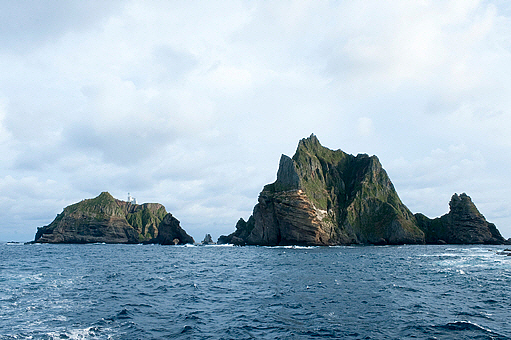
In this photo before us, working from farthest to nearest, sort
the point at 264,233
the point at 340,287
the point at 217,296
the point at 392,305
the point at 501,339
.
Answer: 1. the point at 264,233
2. the point at 340,287
3. the point at 217,296
4. the point at 392,305
5. the point at 501,339

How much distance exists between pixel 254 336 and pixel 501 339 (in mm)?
16146

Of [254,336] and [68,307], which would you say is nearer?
[254,336]

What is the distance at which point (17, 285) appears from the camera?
136ft

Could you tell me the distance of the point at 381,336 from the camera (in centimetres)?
2170

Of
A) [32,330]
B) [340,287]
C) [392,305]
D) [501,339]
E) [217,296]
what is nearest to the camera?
[501,339]

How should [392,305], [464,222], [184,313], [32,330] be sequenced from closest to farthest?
1. [32,330]
2. [184,313]
3. [392,305]
4. [464,222]

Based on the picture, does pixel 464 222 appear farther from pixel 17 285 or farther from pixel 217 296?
pixel 17 285

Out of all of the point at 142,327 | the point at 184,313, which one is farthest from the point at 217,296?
the point at 142,327

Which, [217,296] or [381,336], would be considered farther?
[217,296]

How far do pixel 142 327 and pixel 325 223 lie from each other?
568 feet

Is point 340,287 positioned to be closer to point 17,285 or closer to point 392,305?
point 392,305

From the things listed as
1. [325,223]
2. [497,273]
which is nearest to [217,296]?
[497,273]

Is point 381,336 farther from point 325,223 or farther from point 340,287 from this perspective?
point 325,223

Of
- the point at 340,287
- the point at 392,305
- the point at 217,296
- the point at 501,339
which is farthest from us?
the point at 340,287
